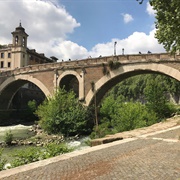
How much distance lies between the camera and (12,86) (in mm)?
Result: 39969

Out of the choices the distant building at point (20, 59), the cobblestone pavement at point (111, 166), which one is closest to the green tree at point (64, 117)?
the cobblestone pavement at point (111, 166)

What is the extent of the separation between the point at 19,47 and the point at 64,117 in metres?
29.3

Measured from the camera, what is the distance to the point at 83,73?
29.7 m

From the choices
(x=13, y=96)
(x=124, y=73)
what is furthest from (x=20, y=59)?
(x=124, y=73)

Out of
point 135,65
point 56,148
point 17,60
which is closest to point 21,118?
point 17,60

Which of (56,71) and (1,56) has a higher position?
(1,56)

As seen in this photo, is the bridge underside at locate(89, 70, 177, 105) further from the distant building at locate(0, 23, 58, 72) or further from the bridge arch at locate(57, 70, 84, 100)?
the distant building at locate(0, 23, 58, 72)

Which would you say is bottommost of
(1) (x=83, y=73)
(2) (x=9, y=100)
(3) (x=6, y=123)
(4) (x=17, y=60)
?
(3) (x=6, y=123)

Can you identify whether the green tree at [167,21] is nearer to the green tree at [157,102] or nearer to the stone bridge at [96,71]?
the stone bridge at [96,71]

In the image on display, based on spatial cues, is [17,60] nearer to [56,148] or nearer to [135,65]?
[135,65]

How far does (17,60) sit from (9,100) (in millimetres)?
10671

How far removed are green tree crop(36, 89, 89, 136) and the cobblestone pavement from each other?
58.2 feet

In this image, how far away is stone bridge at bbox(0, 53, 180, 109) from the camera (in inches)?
A: 982

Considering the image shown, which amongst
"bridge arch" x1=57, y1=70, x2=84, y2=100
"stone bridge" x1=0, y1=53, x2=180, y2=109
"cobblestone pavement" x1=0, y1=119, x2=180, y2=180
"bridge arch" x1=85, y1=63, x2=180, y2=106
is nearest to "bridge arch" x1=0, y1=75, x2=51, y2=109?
"stone bridge" x1=0, y1=53, x2=180, y2=109
